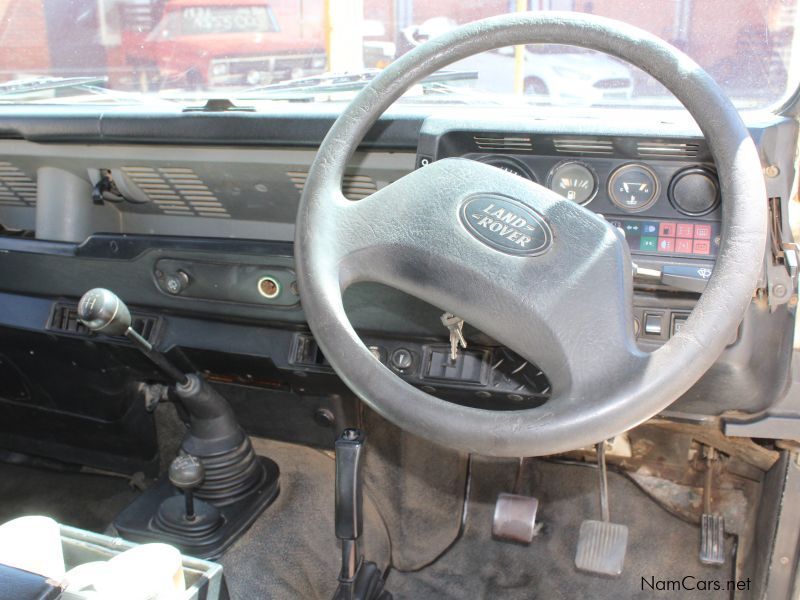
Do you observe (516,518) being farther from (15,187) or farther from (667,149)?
(15,187)

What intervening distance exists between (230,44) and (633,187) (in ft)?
2.87

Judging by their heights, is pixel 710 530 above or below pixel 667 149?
below

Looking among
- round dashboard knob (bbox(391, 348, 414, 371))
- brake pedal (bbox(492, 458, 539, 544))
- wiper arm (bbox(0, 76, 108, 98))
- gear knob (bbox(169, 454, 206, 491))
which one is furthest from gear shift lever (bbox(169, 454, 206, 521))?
wiper arm (bbox(0, 76, 108, 98))

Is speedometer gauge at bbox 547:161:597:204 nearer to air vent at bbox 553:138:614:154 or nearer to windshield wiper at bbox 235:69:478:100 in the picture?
air vent at bbox 553:138:614:154

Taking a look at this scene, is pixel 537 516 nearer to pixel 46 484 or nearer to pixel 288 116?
pixel 288 116

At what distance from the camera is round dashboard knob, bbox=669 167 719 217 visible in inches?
49.2

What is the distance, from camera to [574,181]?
1.31 metres

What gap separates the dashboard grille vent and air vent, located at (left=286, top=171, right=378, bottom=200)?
27.4 inches

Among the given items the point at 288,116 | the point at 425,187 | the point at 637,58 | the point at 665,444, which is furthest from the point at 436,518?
the point at 637,58

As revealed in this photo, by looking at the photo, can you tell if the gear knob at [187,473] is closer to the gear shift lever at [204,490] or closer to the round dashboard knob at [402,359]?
the gear shift lever at [204,490]

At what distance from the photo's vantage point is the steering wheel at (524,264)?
0.89 meters

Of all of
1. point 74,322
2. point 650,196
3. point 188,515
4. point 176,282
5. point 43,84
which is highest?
point 43,84

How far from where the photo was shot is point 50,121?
5.48ft

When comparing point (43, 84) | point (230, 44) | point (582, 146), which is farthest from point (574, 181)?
point (43, 84)
